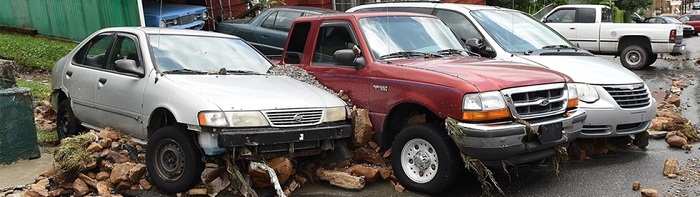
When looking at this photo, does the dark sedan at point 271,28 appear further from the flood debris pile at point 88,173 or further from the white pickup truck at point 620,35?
the white pickup truck at point 620,35

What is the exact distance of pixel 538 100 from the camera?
546 cm

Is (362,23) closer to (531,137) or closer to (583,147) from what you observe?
(531,137)

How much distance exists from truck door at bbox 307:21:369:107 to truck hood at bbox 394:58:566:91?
1.43 ft

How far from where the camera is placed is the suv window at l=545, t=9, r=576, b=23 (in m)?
16.3

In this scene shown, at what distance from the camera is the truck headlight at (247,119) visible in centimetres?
507

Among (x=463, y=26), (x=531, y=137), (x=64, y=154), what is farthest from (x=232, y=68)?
(x=463, y=26)

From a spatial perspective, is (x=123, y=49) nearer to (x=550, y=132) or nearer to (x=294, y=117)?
(x=294, y=117)

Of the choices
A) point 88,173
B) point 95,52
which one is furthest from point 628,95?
point 95,52

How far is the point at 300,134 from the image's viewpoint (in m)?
5.32

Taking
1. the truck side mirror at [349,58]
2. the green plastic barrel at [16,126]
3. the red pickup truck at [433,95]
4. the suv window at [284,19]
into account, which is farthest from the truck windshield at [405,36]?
the suv window at [284,19]

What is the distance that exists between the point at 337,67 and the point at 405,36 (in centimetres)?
79

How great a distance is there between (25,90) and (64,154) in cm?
129

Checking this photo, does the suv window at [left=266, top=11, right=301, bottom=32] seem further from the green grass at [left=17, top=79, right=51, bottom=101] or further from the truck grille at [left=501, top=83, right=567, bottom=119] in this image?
the truck grille at [left=501, top=83, right=567, bottom=119]

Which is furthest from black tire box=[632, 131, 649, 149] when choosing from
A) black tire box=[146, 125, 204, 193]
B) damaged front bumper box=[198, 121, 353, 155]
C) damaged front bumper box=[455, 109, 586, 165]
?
black tire box=[146, 125, 204, 193]
